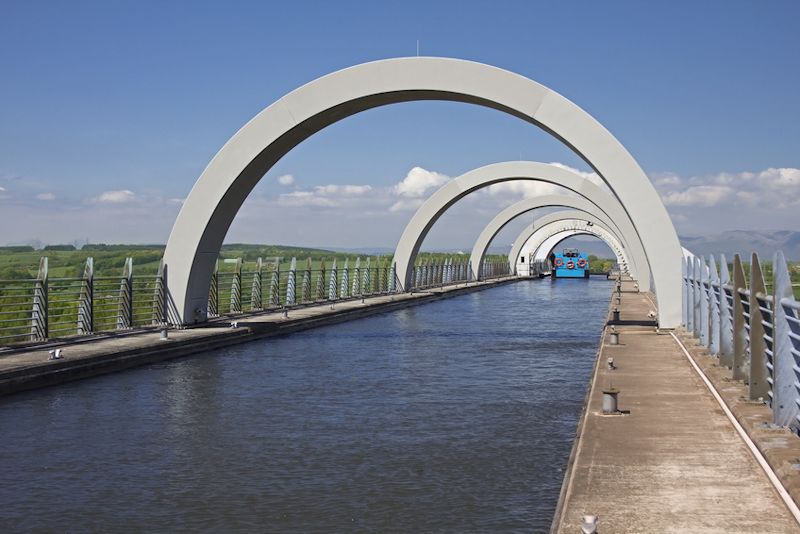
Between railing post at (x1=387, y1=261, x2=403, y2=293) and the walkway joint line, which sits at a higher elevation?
railing post at (x1=387, y1=261, x2=403, y2=293)

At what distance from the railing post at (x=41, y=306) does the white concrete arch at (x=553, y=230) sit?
170 feet

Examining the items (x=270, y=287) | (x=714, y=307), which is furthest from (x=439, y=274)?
(x=714, y=307)

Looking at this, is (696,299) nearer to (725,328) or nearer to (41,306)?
(725,328)

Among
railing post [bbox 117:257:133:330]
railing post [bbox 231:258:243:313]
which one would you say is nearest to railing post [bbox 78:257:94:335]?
railing post [bbox 117:257:133:330]

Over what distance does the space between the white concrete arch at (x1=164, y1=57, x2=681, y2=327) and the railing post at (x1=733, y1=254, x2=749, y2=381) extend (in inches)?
320

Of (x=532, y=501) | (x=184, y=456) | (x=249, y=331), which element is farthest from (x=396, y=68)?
(x=532, y=501)

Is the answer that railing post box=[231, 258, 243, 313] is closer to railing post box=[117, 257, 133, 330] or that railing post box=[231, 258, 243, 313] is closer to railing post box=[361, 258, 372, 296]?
railing post box=[117, 257, 133, 330]

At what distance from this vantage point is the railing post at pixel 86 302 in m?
16.6

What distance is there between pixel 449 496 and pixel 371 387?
5514mm

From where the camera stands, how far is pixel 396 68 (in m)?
18.2

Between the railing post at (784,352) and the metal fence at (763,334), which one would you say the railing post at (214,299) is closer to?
the metal fence at (763,334)

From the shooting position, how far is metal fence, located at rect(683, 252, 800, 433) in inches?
275

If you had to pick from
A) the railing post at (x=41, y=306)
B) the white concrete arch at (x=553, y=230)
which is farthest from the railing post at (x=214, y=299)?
A: the white concrete arch at (x=553, y=230)

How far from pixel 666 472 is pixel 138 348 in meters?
10.3
